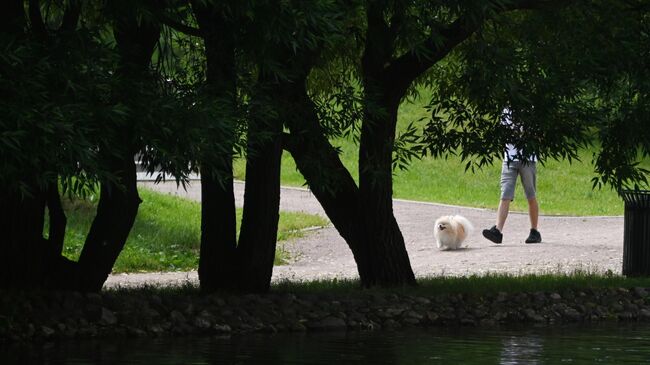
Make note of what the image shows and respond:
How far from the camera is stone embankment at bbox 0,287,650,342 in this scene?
12688 millimetres

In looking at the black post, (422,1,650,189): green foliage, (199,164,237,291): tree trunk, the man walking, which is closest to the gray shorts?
the man walking

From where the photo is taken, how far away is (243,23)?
1105cm

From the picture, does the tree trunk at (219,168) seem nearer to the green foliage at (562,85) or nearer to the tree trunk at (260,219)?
the tree trunk at (260,219)

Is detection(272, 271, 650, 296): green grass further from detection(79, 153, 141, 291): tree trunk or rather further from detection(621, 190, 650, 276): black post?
detection(79, 153, 141, 291): tree trunk

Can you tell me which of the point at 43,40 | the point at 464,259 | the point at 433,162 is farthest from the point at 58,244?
the point at 433,162

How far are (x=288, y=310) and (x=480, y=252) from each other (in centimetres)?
744

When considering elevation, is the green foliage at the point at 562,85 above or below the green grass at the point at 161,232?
above

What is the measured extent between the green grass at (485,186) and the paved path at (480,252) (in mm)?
3688

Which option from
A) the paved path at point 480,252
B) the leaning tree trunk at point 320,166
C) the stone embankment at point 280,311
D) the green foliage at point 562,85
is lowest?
the stone embankment at point 280,311

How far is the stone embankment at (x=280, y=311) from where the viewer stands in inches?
500

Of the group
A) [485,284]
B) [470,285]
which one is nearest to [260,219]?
[470,285]

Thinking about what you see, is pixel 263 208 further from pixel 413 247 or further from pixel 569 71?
pixel 413 247

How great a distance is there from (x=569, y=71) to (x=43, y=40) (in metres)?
5.37

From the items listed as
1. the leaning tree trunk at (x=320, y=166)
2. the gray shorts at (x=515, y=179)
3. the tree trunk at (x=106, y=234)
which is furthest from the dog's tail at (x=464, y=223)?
the tree trunk at (x=106, y=234)
